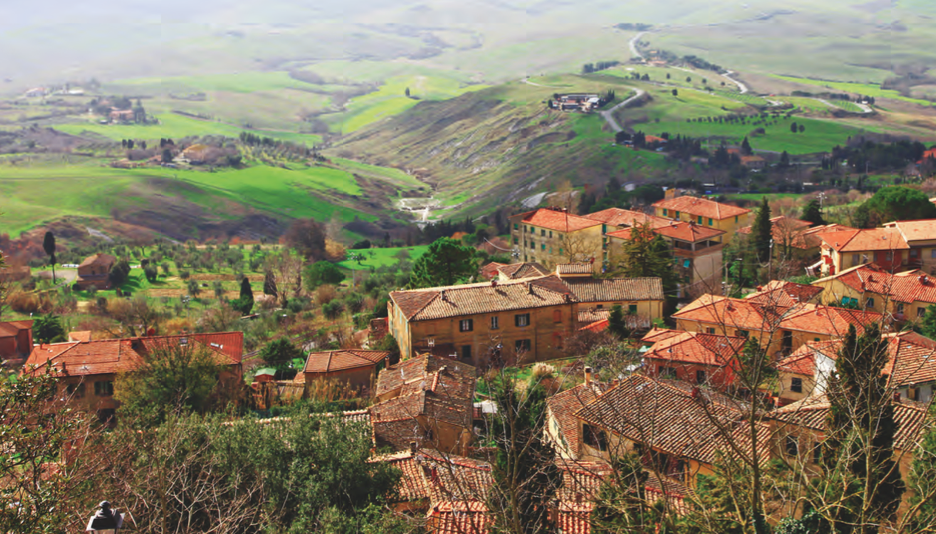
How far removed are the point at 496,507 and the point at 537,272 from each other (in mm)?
39783

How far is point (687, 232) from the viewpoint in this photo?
201ft

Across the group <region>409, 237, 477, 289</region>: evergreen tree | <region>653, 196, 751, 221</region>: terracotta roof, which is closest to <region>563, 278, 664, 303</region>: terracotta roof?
<region>409, 237, 477, 289</region>: evergreen tree

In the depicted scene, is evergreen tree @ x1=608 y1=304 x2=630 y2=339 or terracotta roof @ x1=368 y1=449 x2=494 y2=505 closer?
terracotta roof @ x1=368 y1=449 x2=494 y2=505

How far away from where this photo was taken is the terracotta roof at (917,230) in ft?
169

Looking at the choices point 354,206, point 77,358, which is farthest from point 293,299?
point 354,206

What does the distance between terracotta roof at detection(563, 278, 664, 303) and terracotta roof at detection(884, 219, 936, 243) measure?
16.2 m

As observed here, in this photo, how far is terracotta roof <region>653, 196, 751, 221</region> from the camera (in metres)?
71.0

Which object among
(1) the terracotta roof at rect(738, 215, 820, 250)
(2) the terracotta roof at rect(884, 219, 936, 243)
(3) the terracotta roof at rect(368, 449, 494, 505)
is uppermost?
(3) the terracotta roof at rect(368, 449, 494, 505)

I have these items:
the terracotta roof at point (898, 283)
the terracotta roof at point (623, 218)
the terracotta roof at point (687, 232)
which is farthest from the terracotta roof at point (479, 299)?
the terracotta roof at point (623, 218)

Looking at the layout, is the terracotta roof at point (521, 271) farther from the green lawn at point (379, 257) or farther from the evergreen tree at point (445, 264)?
the green lawn at point (379, 257)

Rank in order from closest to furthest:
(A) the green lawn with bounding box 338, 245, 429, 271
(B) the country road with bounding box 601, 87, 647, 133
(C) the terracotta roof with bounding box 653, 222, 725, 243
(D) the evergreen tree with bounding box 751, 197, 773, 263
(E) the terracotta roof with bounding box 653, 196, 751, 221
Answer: (D) the evergreen tree with bounding box 751, 197, 773, 263, (C) the terracotta roof with bounding box 653, 222, 725, 243, (E) the terracotta roof with bounding box 653, 196, 751, 221, (A) the green lawn with bounding box 338, 245, 429, 271, (B) the country road with bounding box 601, 87, 647, 133

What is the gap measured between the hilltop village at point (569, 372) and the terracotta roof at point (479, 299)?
0.39ft

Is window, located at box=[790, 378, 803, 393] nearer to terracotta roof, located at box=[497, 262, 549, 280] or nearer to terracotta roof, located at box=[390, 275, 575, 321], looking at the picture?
terracotta roof, located at box=[390, 275, 575, 321]

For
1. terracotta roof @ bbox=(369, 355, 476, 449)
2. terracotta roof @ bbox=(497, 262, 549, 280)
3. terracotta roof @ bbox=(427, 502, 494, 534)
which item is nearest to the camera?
terracotta roof @ bbox=(427, 502, 494, 534)
